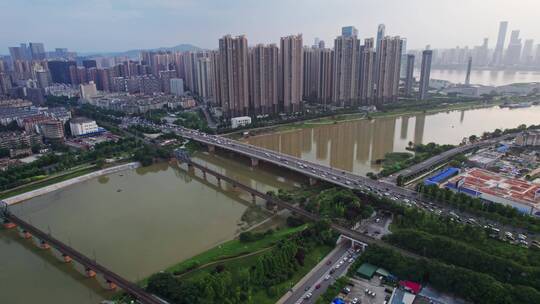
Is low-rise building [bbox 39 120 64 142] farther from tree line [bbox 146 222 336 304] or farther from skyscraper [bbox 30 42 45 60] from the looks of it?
skyscraper [bbox 30 42 45 60]

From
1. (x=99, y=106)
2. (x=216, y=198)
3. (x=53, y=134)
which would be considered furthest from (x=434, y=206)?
(x=99, y=106)

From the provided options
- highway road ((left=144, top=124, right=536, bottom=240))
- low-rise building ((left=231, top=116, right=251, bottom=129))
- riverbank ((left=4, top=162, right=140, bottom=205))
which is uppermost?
low-rise building ((left=231, top=116, right=251, bottom=129))

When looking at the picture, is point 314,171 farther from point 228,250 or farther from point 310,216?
point 228,250

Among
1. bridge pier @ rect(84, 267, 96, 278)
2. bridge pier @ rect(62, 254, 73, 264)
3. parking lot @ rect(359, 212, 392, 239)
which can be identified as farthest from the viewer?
parking lot @ rect(359, 212, 392, 239)

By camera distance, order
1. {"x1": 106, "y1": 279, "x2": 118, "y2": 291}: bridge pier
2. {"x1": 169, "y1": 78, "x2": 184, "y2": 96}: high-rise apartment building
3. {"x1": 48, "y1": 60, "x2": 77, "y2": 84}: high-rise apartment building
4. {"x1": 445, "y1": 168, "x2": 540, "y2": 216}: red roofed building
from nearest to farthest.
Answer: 1. {"x1": 106, "y1": 279, "x2": 118, "y2": 291}: bridge pier
2. {"x1": 445, "y1": 168, "x2": 540, "y2": 216}: red roofed building
3. {"x1": 169, "y1": 78, "x2": 184, "y2": 96}: high-rise apartment building
4. {"x1": 48, "y1": 60, "x2": 77, "y2": 84}: high-rise apartment building

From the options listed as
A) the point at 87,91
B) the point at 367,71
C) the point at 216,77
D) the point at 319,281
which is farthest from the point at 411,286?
the point at 87,91

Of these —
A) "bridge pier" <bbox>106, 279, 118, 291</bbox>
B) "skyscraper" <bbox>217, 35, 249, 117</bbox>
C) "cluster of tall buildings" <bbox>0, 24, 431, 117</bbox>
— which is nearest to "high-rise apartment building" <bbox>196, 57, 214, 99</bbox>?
"cluster of tall buildings" <bbox>0, 24, 431, 117</bbox>
